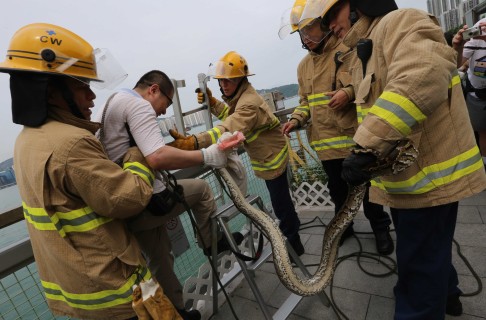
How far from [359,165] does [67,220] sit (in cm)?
140

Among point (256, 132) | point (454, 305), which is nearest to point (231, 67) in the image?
point (256, 132)

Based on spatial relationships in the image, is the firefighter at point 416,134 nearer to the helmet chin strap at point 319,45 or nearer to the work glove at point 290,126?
the helmet chin strap at point 319,45

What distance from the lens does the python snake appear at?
125 centimetres

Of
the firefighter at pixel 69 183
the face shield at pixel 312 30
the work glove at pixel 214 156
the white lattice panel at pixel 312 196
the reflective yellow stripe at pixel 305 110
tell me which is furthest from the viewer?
the white lattice panel at pixel 312 196

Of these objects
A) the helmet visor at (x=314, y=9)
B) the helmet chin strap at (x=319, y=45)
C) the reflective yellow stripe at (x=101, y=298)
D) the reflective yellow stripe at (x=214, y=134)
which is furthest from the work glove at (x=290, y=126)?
the reflective yellow stripe at (x=101, y=298)

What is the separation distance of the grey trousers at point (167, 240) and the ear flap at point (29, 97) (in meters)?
0.97

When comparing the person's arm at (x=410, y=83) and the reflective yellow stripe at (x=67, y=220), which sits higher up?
the person's arm at (x=410, y=83)

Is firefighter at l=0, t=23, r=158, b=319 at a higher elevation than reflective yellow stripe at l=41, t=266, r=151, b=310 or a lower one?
higher

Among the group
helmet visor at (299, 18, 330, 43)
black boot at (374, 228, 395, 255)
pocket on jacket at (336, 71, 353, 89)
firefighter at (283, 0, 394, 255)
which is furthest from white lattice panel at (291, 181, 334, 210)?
helmet visor at (299, 18, 330, 43)

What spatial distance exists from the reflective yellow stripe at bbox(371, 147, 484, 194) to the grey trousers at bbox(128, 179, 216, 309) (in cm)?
137

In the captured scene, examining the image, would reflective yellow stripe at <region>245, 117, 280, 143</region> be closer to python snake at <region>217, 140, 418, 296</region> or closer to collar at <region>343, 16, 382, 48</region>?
python snake at <region>217, 140, 418, 296</region>

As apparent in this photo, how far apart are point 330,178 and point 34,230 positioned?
2.50 metres

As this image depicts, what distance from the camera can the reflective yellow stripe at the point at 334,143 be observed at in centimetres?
243

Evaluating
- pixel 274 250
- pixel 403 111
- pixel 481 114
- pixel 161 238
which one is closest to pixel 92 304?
pixel 161 238
